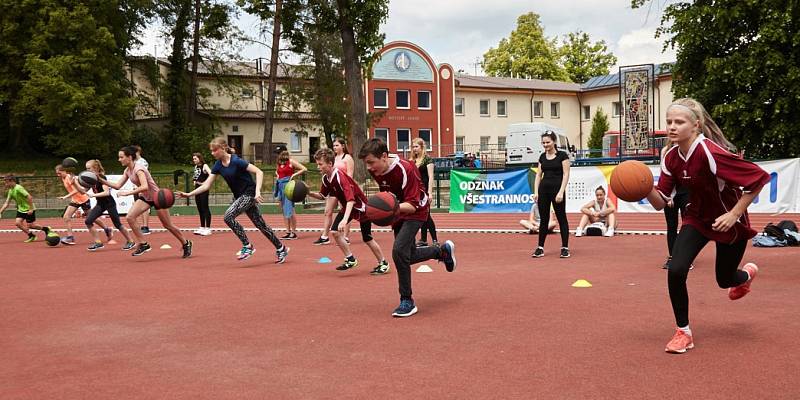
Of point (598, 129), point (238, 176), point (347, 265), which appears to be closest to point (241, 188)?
point (238, 176)

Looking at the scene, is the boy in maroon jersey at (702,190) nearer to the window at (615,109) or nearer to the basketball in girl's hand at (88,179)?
the basketball in girl's hand at (88,179)

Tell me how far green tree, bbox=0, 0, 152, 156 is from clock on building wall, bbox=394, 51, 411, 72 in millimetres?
22046

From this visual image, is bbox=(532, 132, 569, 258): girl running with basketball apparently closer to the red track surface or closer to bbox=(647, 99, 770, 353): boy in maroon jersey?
the red track surface

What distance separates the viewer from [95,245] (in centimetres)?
1459

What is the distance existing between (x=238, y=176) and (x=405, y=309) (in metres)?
5.40

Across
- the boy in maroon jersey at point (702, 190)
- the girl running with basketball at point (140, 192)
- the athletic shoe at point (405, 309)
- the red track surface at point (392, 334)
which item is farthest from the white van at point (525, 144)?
the boy in maroon jersey at point (702, 190)

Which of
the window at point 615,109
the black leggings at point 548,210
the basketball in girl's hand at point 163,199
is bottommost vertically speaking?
the black leggings at point 548,210

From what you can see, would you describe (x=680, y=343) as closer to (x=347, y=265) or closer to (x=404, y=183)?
(x=404, y=183)

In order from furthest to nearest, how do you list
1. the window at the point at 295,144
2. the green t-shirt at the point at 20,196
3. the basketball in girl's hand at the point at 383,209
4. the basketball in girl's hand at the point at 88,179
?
1. the window at the point at 295,144
2. the green t-shirt at the point at 20,196
3. the basketball in girl's hand at the point at 88,179
4. the basketball in girl's hand at the point at 383,209

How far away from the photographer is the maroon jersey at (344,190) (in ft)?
29.6

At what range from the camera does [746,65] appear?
23.1m

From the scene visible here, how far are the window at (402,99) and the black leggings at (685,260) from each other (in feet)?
172

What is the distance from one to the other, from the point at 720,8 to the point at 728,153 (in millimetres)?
20570

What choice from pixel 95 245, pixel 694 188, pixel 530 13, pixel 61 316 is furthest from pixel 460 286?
pixel 530 13
